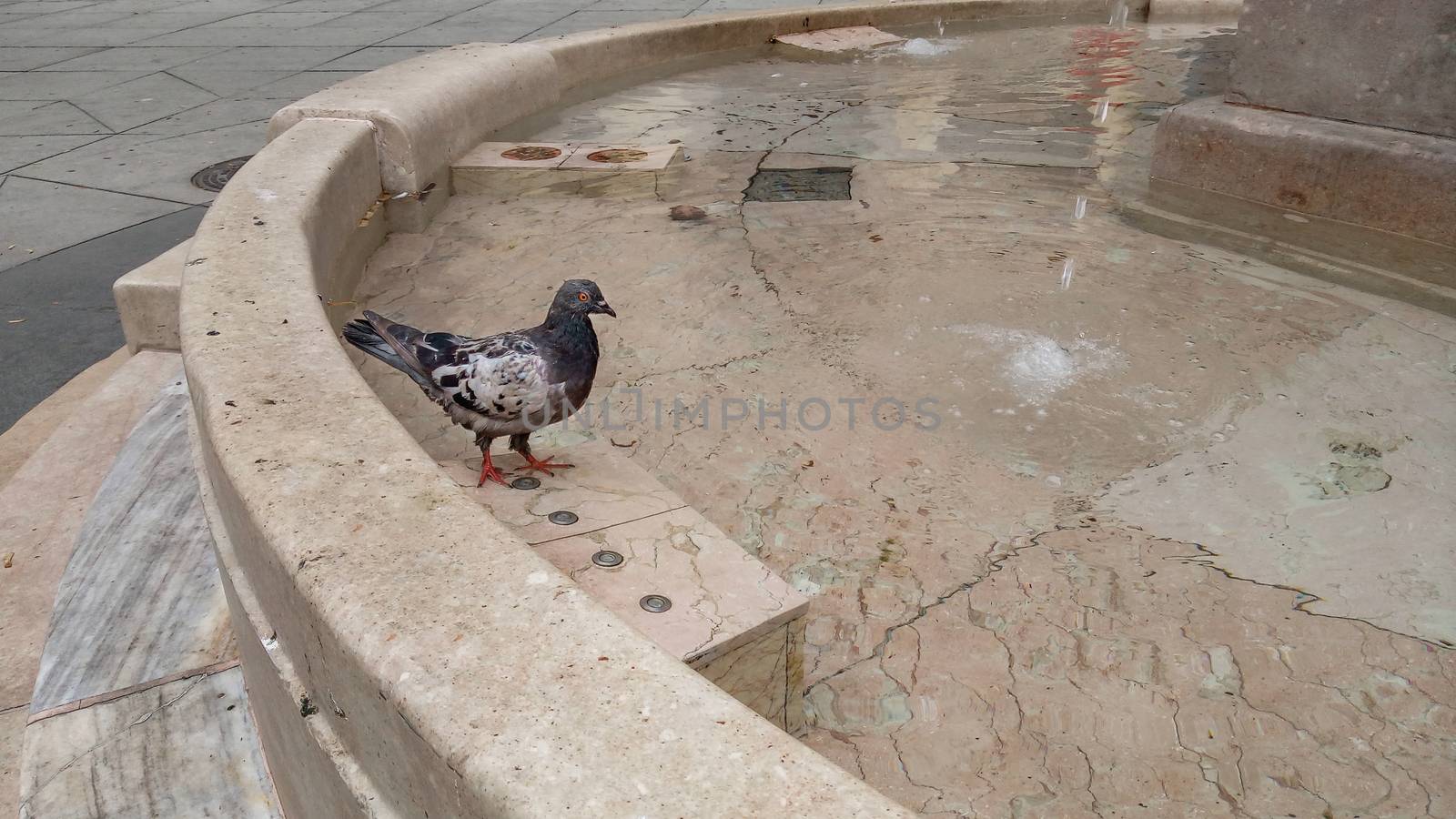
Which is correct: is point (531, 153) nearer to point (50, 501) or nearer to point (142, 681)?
point (50, 501)

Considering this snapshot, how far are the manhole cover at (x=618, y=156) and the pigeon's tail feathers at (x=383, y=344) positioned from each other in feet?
9.02

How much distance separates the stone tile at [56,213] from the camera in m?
5.26

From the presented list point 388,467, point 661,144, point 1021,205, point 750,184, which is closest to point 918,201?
point 1021,205

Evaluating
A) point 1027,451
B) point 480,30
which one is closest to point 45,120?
point 480,30

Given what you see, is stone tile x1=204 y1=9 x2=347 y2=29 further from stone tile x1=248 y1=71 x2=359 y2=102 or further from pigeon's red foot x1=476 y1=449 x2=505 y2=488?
pigeon's red foot x1=476 y1=449 x2=505 y2=488

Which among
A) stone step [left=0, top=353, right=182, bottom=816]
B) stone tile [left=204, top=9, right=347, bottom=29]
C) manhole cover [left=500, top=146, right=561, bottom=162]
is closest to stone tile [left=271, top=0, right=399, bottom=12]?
stone tile [left=204, top=9, right=347, bottom=29]

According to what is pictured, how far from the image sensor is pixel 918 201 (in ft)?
16.7

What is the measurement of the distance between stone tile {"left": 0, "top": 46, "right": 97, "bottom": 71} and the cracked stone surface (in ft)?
20.6

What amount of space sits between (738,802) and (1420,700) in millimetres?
1881

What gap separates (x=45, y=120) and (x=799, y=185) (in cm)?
549

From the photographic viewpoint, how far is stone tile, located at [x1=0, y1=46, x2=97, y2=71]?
29.9 ft

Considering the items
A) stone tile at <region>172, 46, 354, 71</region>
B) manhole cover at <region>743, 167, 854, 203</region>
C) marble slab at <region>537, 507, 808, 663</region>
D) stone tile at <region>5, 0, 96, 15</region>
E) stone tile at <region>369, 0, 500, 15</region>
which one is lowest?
manhole cover at <region>743, 167, 854, 203</region>

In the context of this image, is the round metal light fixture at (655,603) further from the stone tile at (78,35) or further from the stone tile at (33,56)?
the stone tile at (78,35)

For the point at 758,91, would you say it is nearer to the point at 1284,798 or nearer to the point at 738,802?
the point at 1284,798
